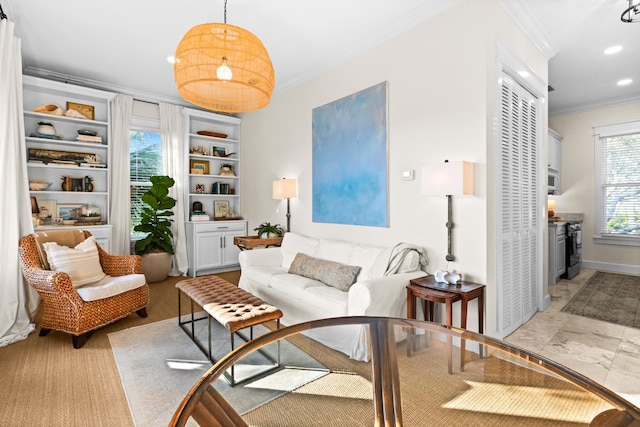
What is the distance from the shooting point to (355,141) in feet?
11.5

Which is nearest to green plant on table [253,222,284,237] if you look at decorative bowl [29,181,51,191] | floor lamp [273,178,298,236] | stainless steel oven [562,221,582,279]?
floor lamp [273,178,298,236]

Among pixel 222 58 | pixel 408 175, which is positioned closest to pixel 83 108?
pixel 222 58

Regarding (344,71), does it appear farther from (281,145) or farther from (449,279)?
(449,279)

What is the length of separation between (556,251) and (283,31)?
4675 millimetres

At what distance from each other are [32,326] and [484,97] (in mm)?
4323

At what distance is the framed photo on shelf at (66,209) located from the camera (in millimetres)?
4385

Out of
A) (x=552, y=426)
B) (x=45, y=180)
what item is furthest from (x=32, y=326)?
(x=552, y=426)

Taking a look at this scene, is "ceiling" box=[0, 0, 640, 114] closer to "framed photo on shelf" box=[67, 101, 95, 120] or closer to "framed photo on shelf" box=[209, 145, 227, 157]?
"framed photo on shelf" box=[67, 101, 95, 120]

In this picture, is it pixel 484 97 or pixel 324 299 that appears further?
pixel 324 299

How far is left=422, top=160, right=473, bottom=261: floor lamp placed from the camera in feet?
7.86

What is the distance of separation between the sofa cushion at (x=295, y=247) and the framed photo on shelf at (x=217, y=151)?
2477 millimetres

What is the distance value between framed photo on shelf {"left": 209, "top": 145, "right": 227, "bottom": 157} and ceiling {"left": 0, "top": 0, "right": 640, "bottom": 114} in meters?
1.44

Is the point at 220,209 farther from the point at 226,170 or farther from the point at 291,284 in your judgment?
the point at 291,284

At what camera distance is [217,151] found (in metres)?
5.68
